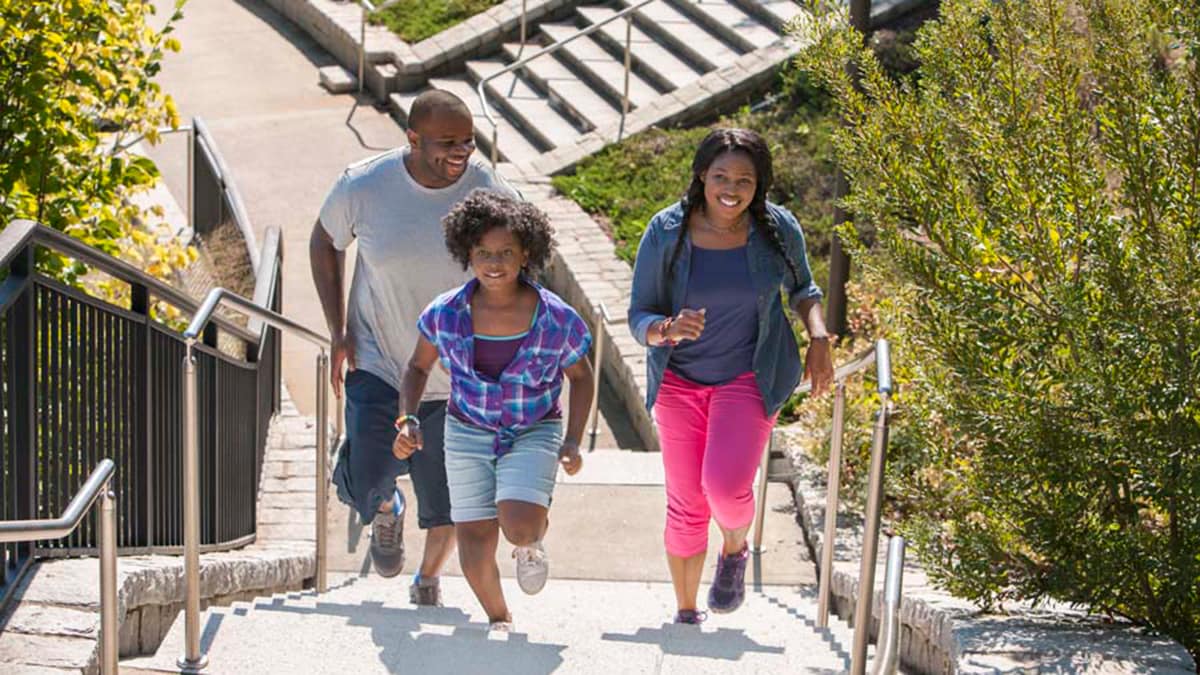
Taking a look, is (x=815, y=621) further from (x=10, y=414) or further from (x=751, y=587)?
(x=10, y=414)

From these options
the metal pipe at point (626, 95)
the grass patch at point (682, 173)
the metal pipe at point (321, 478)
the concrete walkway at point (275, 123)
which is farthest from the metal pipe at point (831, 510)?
the metal pipe at point (626, 95)

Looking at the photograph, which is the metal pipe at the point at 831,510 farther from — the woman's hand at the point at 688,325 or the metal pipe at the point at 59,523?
the metal pipe at the point at 59,523

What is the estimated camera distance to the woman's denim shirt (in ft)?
18.5

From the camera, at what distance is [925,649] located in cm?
550

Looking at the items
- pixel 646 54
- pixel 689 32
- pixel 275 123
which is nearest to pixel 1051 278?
pixel 646 54

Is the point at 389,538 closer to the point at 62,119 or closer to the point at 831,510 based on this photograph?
the point at 831,510

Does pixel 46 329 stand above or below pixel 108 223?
below

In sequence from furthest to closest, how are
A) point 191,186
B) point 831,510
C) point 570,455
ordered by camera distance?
point 191,186
point 831,510
point 570,455

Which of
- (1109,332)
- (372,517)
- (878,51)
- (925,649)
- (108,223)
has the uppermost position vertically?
(878,51)

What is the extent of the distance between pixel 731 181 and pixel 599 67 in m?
9.39

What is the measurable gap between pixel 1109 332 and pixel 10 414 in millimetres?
2914

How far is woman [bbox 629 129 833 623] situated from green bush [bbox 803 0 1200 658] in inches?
16.5

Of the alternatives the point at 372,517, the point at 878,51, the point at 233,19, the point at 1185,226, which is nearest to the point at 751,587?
the point at 372,517

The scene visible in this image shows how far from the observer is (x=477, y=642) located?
5.32 metres
